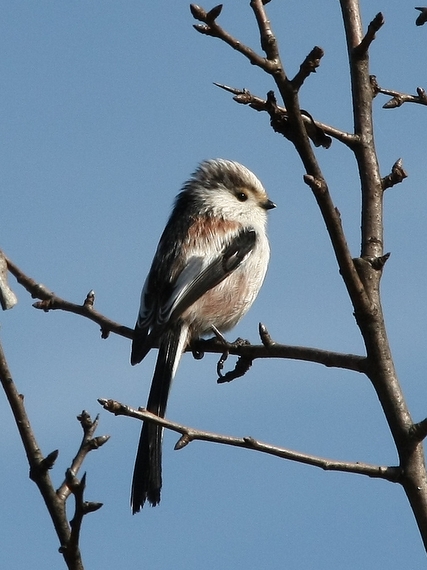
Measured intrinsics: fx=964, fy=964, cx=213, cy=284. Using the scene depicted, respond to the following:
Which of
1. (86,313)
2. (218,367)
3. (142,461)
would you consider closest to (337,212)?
(86,313)

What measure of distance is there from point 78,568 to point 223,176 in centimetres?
503

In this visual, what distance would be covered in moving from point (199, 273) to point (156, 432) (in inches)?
50.1

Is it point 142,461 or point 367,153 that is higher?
point 367,153

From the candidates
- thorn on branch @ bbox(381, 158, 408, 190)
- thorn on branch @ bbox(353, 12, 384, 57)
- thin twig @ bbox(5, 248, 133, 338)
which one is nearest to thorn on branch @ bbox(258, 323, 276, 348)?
thorn on branch @ bbox(381, 158, 408, 190)

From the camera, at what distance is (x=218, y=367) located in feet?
18.0

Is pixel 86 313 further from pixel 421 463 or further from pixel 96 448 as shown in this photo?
pixel 421 463

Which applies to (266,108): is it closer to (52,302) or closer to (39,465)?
(39,465)

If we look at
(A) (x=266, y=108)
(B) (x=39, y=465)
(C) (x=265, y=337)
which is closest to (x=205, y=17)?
(A) (x=266, y=108)

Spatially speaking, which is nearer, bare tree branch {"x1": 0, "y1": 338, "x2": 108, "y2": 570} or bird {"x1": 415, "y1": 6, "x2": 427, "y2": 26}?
bare tree branch {"x1": 0, "y1": 338, "x2": 108, "y2": 570}

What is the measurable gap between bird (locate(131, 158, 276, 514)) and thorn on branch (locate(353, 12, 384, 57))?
2432 millimetres

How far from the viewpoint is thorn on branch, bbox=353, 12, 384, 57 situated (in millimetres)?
2852

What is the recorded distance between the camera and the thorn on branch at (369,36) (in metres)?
2.85

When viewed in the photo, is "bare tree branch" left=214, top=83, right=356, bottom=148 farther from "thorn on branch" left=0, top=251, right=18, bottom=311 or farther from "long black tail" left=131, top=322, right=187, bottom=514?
"long black tail" left=131, top=322, right=187, bottom=514

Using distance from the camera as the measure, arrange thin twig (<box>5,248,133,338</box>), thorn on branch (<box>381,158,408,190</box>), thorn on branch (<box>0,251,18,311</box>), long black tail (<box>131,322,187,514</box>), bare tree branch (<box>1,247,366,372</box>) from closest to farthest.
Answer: thorn on branch (<box>0,251,18,311</box>) < bare tree branch (<box>1,247,366,372</box>) < thorn on branch (<box>381,158,408,190</box>) < thin twig (<box>5,248,133,338</box>) < long black tail (<box>131,322,187,514</box>)
